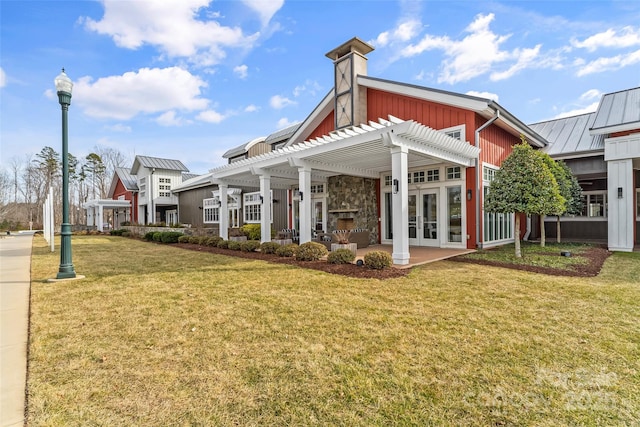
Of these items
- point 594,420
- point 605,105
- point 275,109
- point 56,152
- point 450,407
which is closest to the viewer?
point 594,420

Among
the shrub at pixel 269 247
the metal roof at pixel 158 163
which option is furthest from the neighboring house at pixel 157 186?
the shrub at pixel 269 247

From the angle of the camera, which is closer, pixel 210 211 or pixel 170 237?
pixel 170 237

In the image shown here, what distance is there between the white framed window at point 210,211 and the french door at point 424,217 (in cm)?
1307

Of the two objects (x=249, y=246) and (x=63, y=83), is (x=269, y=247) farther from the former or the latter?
(x=63, y=83)

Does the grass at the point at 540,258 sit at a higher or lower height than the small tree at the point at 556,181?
lower

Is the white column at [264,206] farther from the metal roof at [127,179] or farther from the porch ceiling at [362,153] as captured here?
the metal roof at [127,179]

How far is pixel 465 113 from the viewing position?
10.0 meters

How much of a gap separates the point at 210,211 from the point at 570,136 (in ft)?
67.4

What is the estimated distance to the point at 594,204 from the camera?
14.1 metres

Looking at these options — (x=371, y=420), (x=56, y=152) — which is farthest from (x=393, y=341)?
(x=56, y=152)

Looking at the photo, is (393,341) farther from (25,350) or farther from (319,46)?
(319,46)

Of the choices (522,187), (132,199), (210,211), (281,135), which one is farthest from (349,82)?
(132,199)

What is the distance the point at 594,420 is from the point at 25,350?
5020 millimetres

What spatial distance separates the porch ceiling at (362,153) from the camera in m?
7.45
